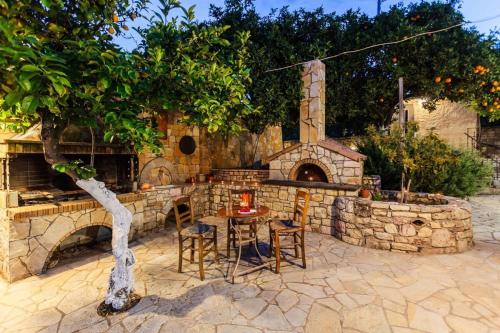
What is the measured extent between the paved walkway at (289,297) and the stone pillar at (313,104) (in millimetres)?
3163

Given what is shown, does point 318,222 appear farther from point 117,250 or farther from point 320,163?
point 117,250

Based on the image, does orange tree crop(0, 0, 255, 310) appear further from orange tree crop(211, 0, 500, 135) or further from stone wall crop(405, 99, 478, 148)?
stone wall crop(405, 99, 478, 148)

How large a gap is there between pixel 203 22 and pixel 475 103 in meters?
9.68

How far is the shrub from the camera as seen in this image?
5664 millimetres

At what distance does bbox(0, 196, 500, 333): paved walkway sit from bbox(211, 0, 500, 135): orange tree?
197 inches

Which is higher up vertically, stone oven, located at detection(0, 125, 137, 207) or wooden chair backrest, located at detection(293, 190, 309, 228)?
stone oven, located at detection(0, 125, 137, 207)

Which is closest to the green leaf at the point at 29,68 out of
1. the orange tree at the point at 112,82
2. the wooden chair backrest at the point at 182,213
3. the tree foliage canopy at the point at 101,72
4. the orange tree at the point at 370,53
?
the tree foliage canopy at the point at 101,72

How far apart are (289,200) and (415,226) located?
2.84 metres

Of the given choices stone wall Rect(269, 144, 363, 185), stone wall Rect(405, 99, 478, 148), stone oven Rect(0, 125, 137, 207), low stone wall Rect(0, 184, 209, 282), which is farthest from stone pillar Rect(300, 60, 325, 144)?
stone wall Rect(405, 99, 478, 148)

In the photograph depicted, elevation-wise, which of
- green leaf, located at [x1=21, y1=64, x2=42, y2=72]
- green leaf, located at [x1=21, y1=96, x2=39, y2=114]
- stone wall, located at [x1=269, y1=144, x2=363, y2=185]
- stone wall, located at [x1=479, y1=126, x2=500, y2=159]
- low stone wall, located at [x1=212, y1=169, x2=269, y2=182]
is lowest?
low stone wall, located at [x1=212, y1=169, x2=269, y2=182]

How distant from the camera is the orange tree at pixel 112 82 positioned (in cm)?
205

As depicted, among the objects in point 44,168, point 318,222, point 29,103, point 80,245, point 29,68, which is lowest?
point 80,245

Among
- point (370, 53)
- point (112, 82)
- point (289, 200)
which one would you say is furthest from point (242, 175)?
point (370, 53)

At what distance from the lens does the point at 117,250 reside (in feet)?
9.97
